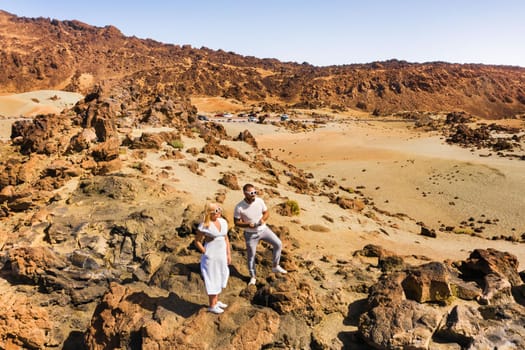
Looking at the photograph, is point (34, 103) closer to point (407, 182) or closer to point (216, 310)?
point (407, 182)

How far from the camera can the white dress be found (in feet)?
17.0

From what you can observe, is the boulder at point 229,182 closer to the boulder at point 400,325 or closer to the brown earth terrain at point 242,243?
the brown earth terrain at point 242,243

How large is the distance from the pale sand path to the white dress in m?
4.37

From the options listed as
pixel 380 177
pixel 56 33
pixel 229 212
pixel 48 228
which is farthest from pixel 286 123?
pixel 56 33

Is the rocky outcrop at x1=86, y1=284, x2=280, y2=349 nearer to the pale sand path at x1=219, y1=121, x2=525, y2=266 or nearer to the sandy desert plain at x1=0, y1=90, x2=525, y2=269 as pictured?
the pale sand path at x1=219, y1=121, x2=525, y2=266

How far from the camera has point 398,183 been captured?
25891 millimetres

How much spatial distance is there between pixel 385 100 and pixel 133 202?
276 ft

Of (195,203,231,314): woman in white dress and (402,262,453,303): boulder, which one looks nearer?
(195,203,231,314): woman in white dress

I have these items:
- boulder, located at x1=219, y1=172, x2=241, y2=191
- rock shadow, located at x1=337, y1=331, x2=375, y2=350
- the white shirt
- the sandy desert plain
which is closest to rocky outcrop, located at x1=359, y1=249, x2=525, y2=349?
rock shadow, located at x1=337, y1=331, x2=375, y2=350

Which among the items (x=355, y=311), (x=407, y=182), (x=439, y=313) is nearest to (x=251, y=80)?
(x=407, y=182)

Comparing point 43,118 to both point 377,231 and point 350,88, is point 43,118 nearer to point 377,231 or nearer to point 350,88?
point 377,231

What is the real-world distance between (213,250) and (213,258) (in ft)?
0.39

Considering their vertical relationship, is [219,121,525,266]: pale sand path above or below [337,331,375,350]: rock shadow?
below

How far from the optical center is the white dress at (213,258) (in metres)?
5.18
